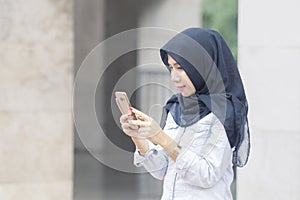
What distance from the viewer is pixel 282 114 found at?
537 cm

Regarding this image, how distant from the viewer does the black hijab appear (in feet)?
10.0

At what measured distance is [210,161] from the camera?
120 inches

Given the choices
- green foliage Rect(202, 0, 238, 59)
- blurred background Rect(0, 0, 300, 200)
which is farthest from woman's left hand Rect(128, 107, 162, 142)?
green foliage Rect(202, 0, 238, 59)

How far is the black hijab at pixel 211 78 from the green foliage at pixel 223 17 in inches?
857

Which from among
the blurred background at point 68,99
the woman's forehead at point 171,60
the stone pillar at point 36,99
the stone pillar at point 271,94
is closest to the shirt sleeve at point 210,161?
the woman's forehead at point 171,60

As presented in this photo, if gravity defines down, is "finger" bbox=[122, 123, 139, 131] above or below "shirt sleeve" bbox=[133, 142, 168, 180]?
above

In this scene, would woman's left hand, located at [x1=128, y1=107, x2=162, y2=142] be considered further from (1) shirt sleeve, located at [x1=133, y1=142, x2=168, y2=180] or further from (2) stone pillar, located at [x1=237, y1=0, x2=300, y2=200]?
(2) stone pillar, located at [x1=237, y1=0, x2=300, y2=200]

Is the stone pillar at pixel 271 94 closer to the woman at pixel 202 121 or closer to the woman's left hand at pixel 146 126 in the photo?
the woman at pixel 202 121

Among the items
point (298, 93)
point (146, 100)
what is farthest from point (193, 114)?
point (146, 100)

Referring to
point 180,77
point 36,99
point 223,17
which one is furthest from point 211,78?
point 223,17

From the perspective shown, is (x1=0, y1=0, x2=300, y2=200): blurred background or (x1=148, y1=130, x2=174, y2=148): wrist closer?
(x1=148, y1=130, x2=174, y2=148): wrist

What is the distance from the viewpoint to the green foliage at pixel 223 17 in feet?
83.5

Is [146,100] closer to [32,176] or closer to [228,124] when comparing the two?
[32,176]

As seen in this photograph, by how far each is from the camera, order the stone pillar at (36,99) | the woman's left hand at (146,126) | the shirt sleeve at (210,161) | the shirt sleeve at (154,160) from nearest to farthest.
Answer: the woman's left hand at (146,126) < the shirt sleeve at (210,161) < the shirt sleeve at (154,160) < the stone pillar at (36,99)
